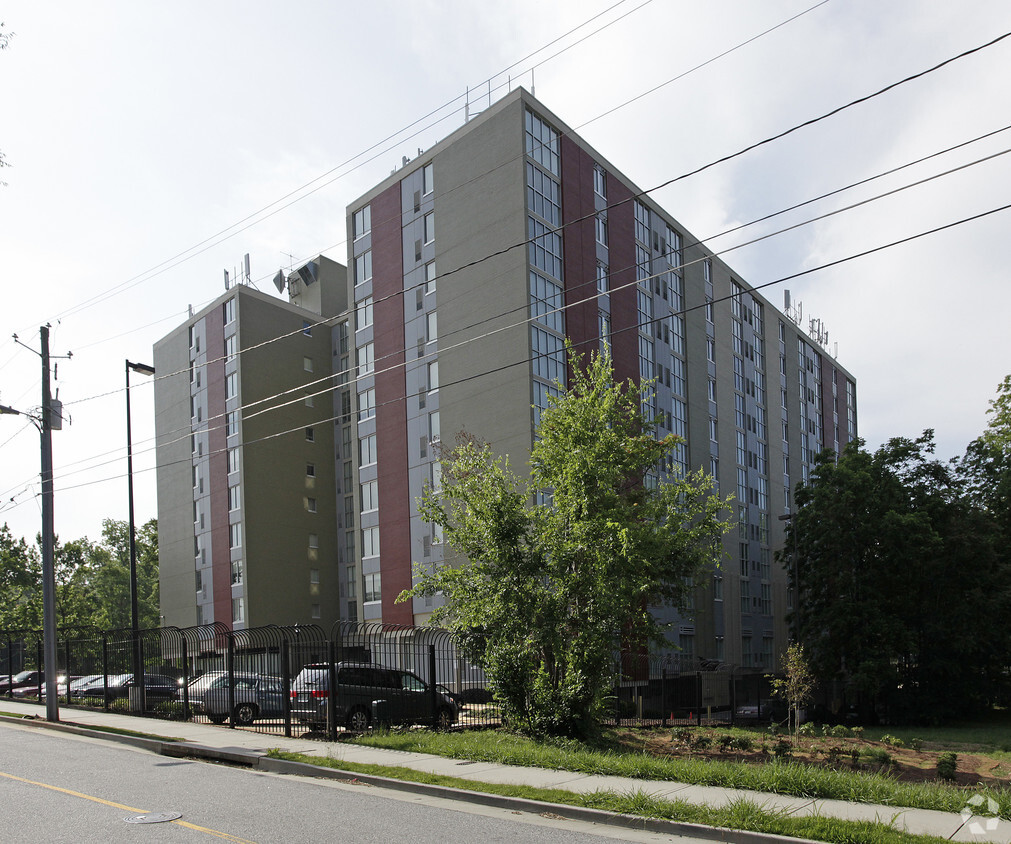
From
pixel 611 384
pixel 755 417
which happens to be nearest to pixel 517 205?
pixel 611 384

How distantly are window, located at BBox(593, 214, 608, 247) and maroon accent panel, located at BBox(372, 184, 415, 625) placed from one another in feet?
36.5

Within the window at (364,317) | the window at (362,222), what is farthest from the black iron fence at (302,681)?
the window at (362,222)

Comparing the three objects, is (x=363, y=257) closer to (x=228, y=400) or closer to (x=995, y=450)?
(x=228, y=400)

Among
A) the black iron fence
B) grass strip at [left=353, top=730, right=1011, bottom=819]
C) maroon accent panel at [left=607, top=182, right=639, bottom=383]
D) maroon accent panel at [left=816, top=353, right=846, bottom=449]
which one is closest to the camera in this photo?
grass strip at [left=353, top=730, right=1011, bottom=819]

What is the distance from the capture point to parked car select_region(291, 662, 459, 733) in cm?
1833

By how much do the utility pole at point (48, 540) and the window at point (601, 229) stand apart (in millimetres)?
31967

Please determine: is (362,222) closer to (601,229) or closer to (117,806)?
(601,229)

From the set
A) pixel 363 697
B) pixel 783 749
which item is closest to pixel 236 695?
pixel 363 697

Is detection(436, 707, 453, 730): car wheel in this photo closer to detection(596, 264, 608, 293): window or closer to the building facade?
the building facade

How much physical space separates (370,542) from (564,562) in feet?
115

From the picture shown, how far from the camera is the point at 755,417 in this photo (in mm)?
70000

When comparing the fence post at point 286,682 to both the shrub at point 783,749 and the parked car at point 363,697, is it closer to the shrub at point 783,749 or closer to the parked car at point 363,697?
the parked car at point 363,697

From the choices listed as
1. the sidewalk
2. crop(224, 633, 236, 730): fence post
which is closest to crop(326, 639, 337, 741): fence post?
the sidewalk

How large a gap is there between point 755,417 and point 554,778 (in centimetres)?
6095
